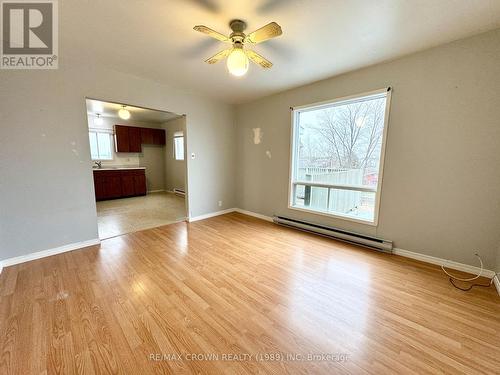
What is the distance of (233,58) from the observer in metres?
1.78

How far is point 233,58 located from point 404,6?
145 centimetres

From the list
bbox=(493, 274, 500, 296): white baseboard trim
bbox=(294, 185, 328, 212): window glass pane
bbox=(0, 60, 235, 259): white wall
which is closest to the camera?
bbox=(493, 274, 500, 296): white baseboard trim

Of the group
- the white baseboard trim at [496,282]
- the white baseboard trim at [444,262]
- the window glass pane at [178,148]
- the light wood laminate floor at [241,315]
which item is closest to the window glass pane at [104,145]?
the window glass pane at [178,148]

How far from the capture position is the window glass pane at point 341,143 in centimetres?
279

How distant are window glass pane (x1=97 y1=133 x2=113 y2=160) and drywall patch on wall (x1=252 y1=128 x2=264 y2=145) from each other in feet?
16.3

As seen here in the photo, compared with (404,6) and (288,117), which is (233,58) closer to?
(404,6)

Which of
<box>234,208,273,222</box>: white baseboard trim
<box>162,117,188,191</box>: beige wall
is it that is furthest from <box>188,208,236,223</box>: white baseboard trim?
<box>162,117,188,191</box>: beige wall

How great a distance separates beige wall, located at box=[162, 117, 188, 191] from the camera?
6.56 metres

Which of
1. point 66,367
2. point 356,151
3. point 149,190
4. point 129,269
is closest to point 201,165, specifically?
point 129,269

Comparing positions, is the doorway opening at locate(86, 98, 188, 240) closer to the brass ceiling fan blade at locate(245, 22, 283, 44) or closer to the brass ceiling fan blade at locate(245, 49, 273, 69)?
the brass ceiling fan blade at locate(245, 49, 273, 69)

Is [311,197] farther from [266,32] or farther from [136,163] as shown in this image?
[136,163]

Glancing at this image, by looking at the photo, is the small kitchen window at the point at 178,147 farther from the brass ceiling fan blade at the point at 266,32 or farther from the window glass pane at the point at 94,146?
the brass ceiling fan blade at the point at 266,32

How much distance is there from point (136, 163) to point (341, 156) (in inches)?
255

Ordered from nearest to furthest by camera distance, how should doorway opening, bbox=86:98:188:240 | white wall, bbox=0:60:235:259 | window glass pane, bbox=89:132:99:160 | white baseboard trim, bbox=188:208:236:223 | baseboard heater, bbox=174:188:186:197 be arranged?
white wall, bbox=0:60:235:259
white baseboard trim, bbox=188:208:236:223
doorway opening, bbox=86:98:188:240
window glass pane, bbox=89:132:99:160
baseboard heater, bbox=174:188:186:197
